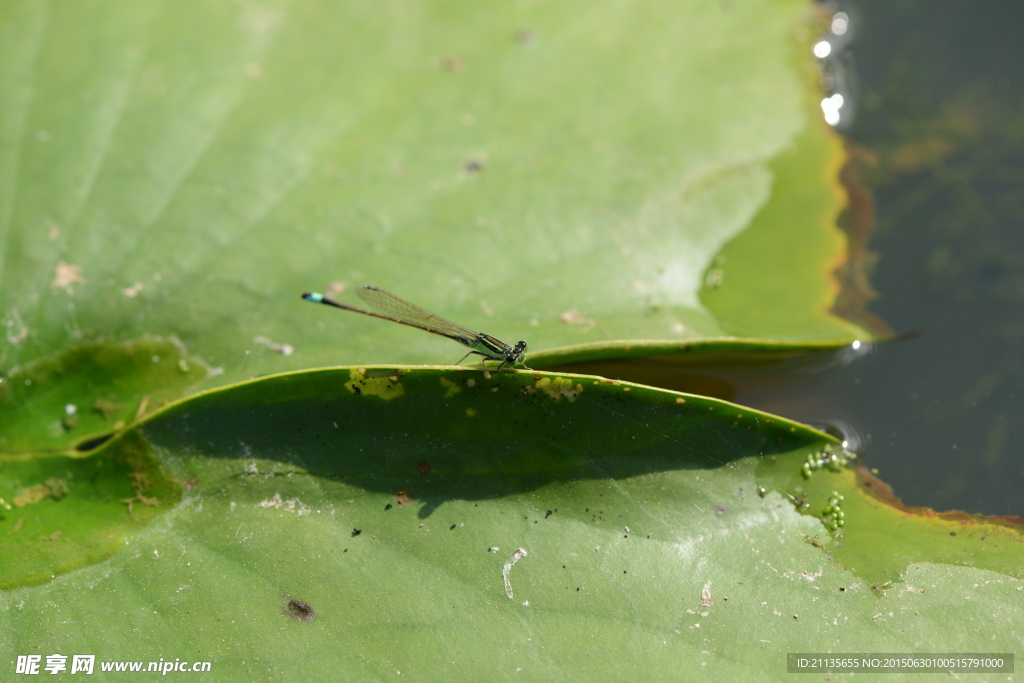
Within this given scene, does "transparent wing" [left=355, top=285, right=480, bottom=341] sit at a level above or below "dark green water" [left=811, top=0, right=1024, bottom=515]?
below

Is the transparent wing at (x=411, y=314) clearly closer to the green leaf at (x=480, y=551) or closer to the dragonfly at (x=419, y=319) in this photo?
the dragonfly at (x=419, y=319)

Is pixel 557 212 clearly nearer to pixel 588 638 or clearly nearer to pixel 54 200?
pixel 588 638

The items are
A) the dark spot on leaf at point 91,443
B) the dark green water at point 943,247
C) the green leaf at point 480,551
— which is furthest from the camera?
the dark green water at point 943,247

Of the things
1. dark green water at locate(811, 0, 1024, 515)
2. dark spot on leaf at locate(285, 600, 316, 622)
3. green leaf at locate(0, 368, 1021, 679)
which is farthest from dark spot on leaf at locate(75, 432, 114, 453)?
dark green water at locate(811, 0, 1024, 515)

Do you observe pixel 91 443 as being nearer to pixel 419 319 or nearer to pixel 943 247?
pixel 419 319

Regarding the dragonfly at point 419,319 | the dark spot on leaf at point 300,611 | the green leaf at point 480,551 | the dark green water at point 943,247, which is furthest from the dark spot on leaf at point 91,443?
the dark green water at point 943,247

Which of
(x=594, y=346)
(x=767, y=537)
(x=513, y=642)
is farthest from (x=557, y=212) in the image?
(x=513, y=642)

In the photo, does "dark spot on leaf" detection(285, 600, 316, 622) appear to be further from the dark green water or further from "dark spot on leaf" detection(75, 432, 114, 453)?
the dark green water

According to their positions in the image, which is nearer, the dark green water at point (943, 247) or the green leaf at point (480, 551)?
the green leaf at point (480, 551)

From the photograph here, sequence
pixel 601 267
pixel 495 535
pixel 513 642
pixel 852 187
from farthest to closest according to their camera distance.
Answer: pixel 852 187
pixel 601 267
pixel 495 535
pixel 513 642
